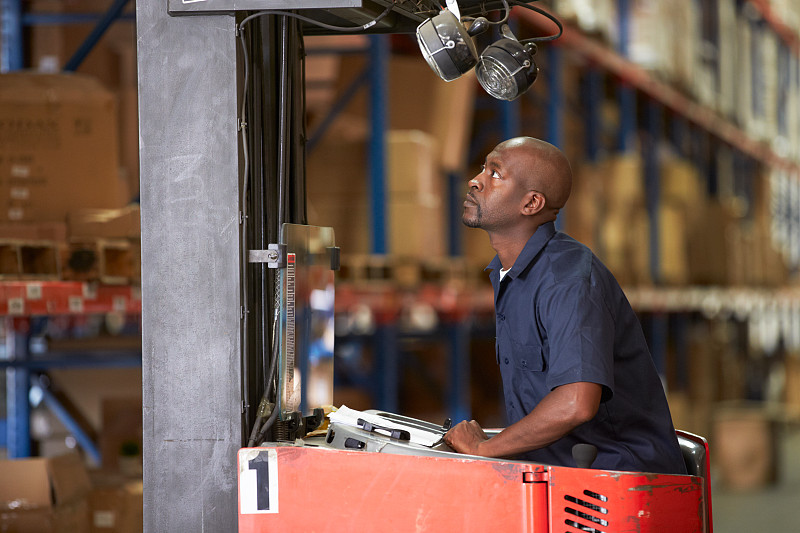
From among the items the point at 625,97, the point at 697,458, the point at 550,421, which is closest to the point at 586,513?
the point at 550,421

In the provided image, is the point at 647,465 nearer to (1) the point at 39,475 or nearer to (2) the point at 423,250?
(1) the point at 39,475

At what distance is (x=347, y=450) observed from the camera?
7.57 ft

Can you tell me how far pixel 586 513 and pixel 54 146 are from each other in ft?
10.6

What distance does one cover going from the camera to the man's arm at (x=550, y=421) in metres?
2.32

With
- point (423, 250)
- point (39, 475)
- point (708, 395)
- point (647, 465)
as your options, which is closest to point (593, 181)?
point (423, 250)

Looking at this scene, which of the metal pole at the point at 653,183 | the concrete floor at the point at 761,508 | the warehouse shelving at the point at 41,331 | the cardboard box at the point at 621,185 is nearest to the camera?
the warehouse shelving at the point at 41,331

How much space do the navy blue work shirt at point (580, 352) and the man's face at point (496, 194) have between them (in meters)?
0.10

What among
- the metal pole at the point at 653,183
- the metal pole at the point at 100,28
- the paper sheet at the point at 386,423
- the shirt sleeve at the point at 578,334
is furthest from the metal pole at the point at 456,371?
the shirt sleeve at the point at 578,334

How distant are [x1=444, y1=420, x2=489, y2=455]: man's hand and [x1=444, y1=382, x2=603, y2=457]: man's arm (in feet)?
0.06

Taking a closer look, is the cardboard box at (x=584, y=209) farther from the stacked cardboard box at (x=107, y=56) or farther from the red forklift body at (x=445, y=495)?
the red forklift body at (x=445, y=495)

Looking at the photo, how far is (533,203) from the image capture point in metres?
2.66

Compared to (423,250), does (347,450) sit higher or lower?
lower

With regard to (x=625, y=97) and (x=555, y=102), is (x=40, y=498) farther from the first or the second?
(x=625, y=97)

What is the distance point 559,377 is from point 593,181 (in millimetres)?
6171
